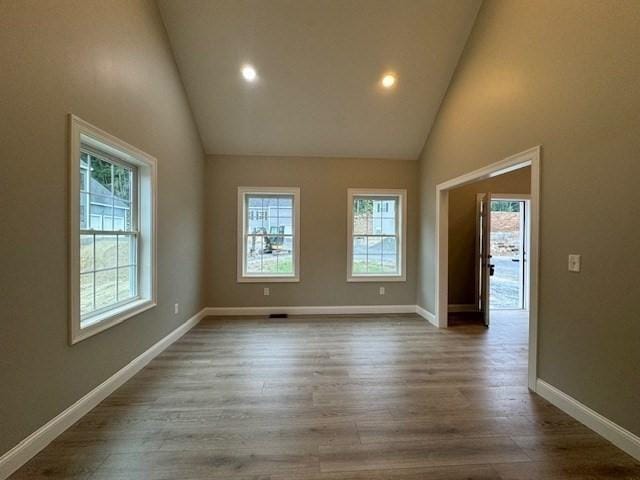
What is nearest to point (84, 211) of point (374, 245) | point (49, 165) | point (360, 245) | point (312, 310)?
point (49, 165)

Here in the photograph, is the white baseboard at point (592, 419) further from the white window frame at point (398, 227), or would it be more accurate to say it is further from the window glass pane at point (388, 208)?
the window glass pane at point (388, 208)

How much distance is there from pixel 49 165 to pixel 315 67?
3065mm

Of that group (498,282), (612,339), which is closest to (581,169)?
(612,339)

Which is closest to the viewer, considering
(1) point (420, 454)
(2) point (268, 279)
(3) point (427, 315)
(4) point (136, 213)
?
(1) point (420, 454)

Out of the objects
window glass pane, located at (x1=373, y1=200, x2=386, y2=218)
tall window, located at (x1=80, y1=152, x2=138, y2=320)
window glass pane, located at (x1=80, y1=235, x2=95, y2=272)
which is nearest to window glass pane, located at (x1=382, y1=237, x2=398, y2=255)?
window glass pane, located at (x1=373, y1=200, x2=386, y2=218)

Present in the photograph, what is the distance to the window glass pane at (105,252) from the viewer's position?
258 centimetres

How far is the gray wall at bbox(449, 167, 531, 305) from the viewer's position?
518 centimetres

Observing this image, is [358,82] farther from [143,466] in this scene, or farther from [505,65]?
[143,466]

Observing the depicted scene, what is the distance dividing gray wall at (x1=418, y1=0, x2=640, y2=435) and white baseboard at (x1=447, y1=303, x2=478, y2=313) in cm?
284

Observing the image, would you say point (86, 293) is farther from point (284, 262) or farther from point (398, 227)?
point (398, 227)

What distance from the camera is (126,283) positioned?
301 centimetres

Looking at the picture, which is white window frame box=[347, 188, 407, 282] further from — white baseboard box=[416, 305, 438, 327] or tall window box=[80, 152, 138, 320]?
tall window box=[80, 152, 138, 320]

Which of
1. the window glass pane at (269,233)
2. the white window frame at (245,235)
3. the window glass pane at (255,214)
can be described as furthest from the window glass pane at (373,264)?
the window glass pane at (255,214)

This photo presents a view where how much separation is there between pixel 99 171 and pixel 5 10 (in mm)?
1214
